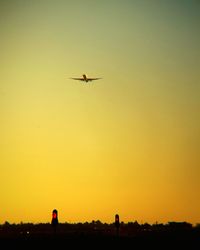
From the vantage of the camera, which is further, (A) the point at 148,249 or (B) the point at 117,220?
(B) the point at 117,220

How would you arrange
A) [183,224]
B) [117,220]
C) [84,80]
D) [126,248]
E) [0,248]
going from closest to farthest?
[0,248]
[126,248]
[117,220]
[84,80]
[183,224]

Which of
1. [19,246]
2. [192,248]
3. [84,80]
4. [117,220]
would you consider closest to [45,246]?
[19,246]

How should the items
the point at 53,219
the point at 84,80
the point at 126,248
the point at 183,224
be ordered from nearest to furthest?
the point at 126,248, the point at 53,219, the point at 84,80, the point at 183,224

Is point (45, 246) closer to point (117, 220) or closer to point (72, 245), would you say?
point (72, 245)

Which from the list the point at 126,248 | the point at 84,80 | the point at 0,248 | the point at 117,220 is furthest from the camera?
the point at 84,80

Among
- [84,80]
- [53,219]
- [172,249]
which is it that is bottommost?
[172,249]

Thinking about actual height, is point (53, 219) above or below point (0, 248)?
above

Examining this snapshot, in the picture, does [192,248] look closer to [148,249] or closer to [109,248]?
[148,249]

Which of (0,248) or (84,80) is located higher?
(84,80)

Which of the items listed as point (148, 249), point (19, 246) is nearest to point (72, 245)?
point (19, 246)
